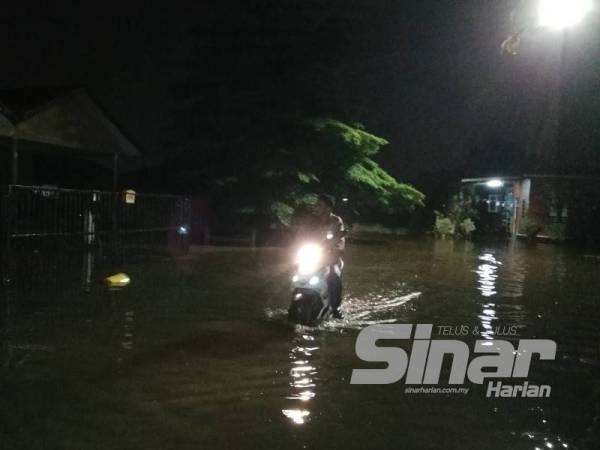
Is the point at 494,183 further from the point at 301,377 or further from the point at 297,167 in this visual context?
the point at 301,377

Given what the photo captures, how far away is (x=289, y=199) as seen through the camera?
936 inches

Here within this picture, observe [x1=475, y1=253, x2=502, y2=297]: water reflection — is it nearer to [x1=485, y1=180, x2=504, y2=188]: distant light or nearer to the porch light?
the porch light

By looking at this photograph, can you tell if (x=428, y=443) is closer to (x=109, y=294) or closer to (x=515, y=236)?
(x=109, y=294)

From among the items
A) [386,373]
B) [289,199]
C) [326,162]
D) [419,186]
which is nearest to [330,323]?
[386,373]

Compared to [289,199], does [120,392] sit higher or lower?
lower

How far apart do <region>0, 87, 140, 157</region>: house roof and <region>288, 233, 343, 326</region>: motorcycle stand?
10.6m

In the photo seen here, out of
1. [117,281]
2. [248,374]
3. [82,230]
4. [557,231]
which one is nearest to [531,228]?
[557,231]

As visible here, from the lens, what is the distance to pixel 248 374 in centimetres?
637

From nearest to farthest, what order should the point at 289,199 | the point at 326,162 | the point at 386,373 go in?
the point at 386,373
the point at 289,199
the point at 326,162

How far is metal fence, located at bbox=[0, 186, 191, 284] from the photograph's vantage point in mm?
11922

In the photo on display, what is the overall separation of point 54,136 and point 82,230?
4.02 metres

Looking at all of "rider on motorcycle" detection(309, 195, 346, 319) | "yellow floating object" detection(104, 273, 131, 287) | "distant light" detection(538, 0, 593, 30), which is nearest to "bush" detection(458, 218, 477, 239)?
"yellow floating object" detection(104, 273, 131, 287)

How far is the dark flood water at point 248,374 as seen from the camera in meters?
4.85

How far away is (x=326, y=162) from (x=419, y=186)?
1860cm
